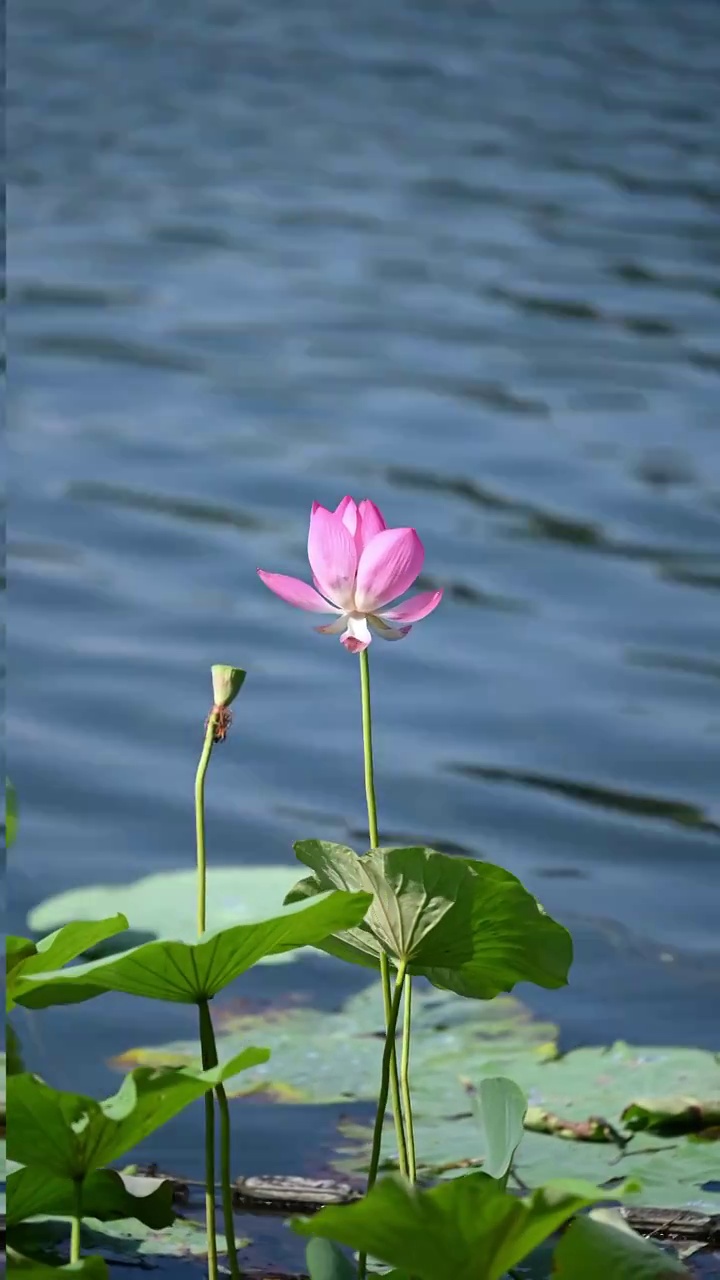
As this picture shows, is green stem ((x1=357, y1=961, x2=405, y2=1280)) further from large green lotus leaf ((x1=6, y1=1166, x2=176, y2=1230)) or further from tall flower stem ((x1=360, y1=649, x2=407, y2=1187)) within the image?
large green lotus leaf ((x1=6, y1=1166, x2=176, y2=1230))

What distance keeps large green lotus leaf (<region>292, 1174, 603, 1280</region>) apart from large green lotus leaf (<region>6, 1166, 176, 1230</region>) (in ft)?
0.64

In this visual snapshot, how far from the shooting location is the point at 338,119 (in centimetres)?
547

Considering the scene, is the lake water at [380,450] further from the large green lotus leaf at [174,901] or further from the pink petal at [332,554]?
the pink petal at [332,554]

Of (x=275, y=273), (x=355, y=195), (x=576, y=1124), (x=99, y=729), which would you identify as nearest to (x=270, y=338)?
(x=275, y=273)

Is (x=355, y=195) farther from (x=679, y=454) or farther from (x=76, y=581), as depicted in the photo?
(x=76, y=581)

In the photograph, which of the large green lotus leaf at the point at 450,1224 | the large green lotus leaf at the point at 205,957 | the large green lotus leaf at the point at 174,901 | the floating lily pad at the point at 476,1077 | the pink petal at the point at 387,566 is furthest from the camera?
the large green lotus leaf at the point at 174,901

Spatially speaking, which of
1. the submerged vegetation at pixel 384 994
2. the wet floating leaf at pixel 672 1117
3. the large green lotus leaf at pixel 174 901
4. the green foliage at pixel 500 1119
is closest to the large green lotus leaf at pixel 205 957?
the submerged vegetation at pixel 384 994

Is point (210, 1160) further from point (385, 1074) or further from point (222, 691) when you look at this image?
point (222, 691)

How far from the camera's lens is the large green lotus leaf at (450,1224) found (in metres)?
0.60

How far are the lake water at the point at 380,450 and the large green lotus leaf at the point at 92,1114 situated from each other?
21.2 inches

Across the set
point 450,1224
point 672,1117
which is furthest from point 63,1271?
point 672,1117

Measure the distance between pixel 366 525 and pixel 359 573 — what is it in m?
0.03

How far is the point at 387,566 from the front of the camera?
0.82m

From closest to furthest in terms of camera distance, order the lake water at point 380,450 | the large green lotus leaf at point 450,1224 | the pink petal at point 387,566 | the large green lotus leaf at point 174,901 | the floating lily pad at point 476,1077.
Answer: the large green lotus leaf at point 450,1224
the pink petal at point 387,566
the floating lily pad at point 476,1077
the large green lotus leaf at point 174,901
the lake water at point 380,450
